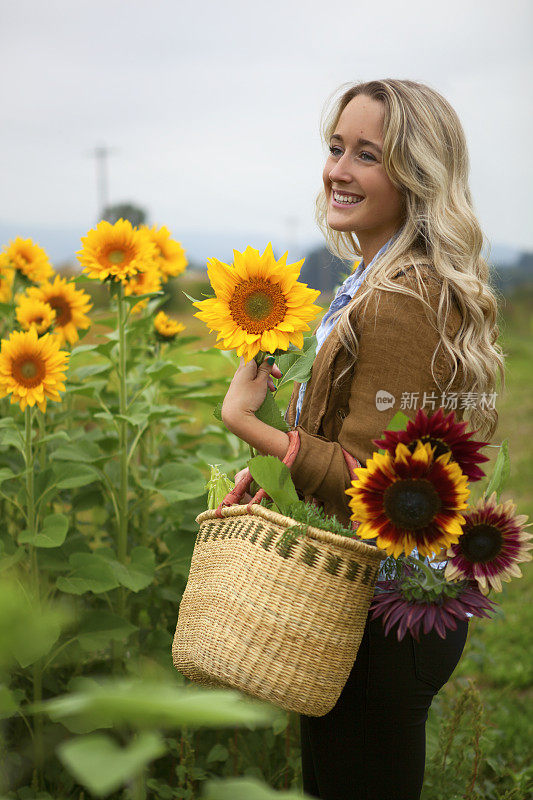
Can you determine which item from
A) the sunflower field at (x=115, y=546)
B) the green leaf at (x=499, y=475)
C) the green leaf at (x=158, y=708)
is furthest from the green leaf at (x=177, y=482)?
the green leaf at (x=158, y=708)

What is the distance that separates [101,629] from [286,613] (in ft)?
3.09

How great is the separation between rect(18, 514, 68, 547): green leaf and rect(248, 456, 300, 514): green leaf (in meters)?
0.77

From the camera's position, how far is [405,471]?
96 cm

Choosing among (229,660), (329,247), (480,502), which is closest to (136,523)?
(329,247)

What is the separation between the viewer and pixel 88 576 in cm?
184

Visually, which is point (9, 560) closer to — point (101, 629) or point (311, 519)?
point (101, 629)

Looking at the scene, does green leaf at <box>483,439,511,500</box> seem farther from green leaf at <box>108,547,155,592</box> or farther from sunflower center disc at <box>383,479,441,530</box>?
green leaf at <box>108,547,155,592</box>

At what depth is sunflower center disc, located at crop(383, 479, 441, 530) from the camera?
967 millimetres

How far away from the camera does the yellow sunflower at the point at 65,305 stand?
7.02ft

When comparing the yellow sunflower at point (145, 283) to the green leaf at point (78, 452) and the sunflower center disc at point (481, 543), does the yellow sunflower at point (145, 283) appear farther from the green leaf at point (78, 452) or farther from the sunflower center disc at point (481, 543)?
the sunflower center disc at point (481, 543)

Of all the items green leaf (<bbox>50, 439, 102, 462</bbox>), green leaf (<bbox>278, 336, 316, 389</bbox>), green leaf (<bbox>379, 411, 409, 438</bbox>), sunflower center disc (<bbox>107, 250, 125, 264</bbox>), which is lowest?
green leaf (<bbox>50, 439, 102, 462</bbox>)

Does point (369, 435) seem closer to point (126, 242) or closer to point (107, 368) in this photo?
point (126, 242)

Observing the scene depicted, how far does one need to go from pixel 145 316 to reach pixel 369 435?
1.25 m

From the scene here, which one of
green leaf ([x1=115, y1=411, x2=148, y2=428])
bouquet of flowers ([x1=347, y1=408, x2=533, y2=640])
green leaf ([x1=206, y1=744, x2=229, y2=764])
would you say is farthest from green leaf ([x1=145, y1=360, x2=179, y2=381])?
bouquet of flowers ([x1=347, y1=408, x2=533, y2=640])
